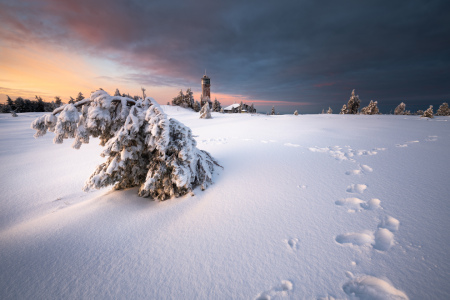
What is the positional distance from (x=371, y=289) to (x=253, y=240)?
1359 mm

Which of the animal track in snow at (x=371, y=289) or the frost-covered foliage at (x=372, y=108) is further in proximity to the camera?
the frost-covered foliage at (x=372, y=108)

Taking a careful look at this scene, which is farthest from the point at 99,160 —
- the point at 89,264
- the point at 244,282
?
the point at 244,282

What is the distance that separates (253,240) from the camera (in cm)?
241

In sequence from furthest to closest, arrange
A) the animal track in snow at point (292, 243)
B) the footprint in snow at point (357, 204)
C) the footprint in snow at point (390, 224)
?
the footprint in snow at point (357, 204) < the footprint in snow at point (390, 224) < the animal track in snow at point (292, 243)

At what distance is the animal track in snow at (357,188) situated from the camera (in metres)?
3.39

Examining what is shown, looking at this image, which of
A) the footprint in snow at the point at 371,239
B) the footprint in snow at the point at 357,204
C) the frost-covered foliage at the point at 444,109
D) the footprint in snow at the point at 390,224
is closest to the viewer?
the footprint in snow at the point at 371,239

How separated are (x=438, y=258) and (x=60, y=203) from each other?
766 cm

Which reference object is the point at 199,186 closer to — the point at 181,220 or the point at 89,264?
the point at 181,220

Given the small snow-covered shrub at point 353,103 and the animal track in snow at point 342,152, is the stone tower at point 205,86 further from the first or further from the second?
the animal track in snow at point 342,152

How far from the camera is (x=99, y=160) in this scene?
7758mm

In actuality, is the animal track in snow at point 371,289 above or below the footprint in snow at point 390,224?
below

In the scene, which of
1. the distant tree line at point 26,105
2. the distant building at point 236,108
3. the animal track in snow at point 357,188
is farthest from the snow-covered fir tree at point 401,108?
the distant tree line at point 26,105

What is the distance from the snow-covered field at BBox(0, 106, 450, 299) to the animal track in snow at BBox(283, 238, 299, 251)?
0.05 ft

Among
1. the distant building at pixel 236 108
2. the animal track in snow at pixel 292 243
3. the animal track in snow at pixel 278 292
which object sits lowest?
the animal track in snow at pixel 278 292
